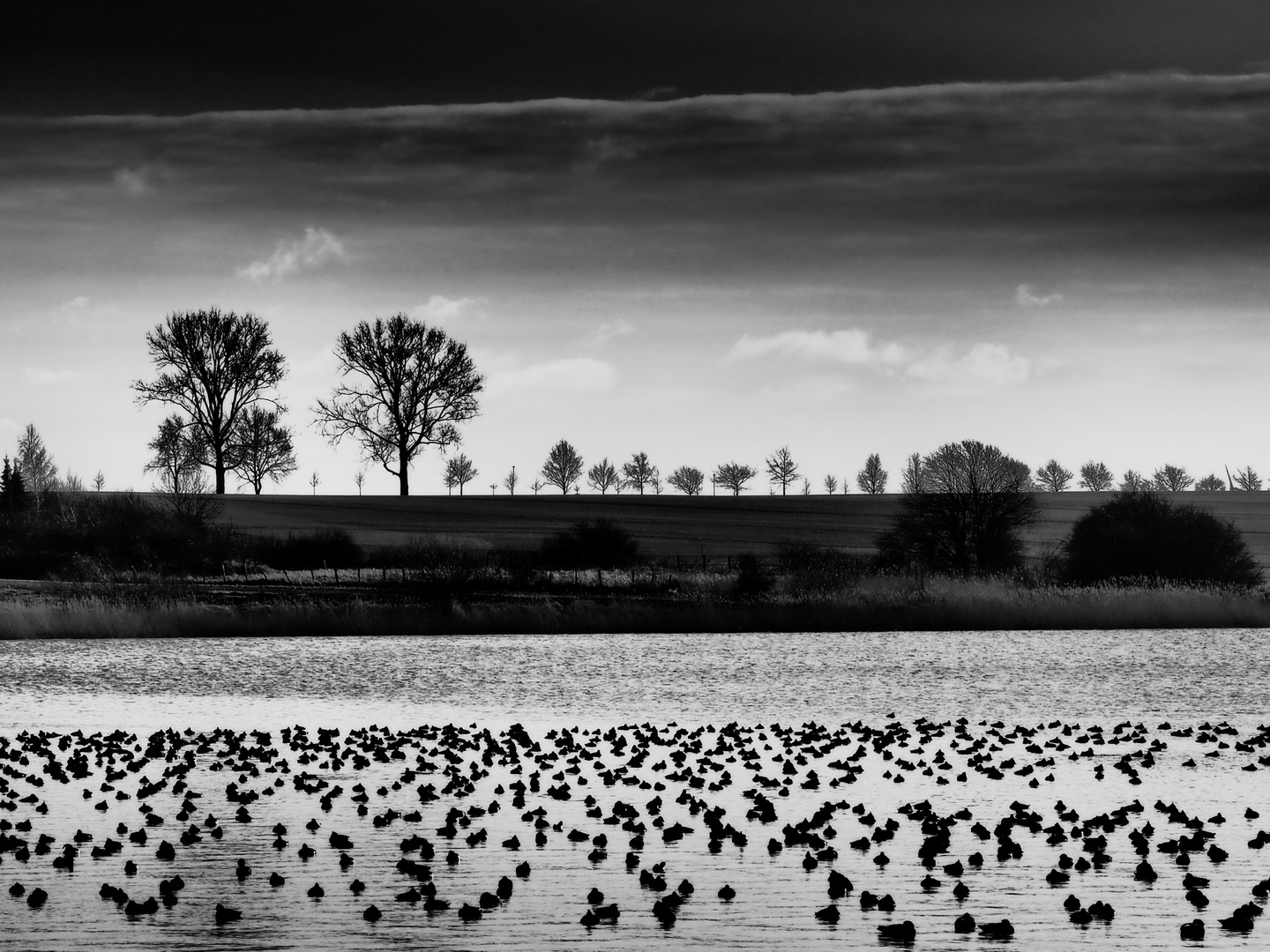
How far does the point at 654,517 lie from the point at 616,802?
224 ft

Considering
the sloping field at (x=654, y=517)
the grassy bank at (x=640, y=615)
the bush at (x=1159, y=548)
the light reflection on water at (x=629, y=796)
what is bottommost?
the light reflection on water at (x=629, y=796)

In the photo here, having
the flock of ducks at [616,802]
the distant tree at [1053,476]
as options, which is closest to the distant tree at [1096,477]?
the distant tree at [1053,476]

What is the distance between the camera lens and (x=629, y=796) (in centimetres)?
1072

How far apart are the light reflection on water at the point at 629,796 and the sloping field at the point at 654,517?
32.4 metres

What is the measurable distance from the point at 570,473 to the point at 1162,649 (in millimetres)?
82453

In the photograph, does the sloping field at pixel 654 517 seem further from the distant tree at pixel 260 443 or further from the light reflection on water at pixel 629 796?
the light reflection on water at pixel 629 796

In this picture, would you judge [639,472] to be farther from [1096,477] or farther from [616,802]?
[616,802]

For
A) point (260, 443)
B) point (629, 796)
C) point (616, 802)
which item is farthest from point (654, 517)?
point (616, 802)

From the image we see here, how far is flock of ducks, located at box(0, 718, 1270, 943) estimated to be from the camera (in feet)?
24.3

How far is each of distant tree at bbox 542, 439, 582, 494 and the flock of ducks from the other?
91.5 metres

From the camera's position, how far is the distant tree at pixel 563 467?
349 feet

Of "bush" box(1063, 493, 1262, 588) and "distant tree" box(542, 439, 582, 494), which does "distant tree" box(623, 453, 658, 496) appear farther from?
"bush" box(1063, 493, 1262, 588)

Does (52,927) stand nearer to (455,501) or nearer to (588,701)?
(588,701)

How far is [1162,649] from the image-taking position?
85.2 feet
